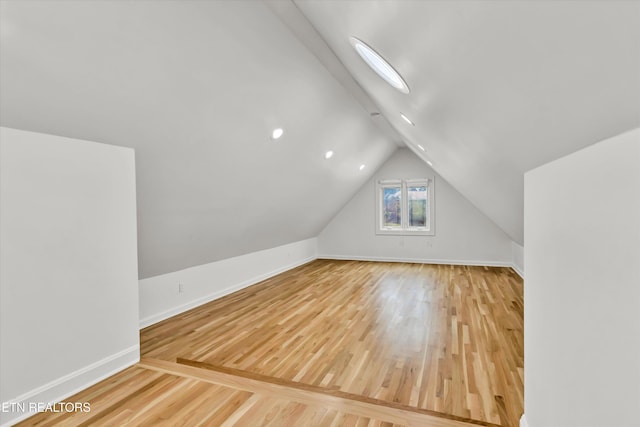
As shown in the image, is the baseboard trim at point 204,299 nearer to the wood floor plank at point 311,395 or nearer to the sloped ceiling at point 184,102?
the sloped ceiling at point 184,102

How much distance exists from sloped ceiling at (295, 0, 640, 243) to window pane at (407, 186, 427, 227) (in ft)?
20.4

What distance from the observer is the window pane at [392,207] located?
27.7 feet

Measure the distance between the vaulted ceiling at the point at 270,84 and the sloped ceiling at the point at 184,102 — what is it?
1 centimetres

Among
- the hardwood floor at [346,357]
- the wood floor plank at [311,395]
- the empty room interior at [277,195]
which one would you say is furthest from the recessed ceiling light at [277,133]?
the wood floor plank at [311,395]

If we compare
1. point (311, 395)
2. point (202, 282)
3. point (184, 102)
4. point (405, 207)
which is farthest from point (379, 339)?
point (405, 207)

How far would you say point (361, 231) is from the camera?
28.2ft

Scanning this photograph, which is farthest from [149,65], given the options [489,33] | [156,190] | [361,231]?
[361,231]

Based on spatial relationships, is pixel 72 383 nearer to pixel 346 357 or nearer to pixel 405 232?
pixel 346 357

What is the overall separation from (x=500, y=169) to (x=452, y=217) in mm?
5900

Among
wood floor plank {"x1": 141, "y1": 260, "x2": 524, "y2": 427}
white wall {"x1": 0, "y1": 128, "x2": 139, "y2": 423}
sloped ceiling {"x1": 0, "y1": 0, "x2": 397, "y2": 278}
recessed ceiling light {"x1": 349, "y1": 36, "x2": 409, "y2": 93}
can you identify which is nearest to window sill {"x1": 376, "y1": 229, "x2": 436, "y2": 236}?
wood floor plank {"x1": 141, "y1": 260, "x2": 524, "y2": 427}

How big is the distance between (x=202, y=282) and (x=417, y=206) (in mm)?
5554

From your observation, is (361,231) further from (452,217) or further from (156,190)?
(156,190)

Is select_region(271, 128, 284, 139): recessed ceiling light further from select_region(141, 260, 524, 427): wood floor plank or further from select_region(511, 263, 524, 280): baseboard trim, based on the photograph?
select_region(511, 263, 524, 280): baseboard trim

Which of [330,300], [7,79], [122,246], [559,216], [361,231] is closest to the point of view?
[559,216]
